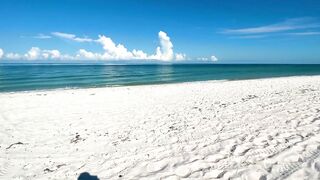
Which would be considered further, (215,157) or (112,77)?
(112,77)

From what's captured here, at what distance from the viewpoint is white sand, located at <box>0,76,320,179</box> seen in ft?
17.3

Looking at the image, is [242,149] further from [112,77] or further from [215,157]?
[112,77]

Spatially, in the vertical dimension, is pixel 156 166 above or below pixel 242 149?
below

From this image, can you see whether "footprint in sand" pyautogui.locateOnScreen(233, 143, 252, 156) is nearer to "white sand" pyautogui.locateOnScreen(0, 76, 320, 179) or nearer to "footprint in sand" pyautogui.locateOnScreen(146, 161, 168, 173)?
"white sand" pyautogui.locateOnScreen(0, 76, 320, 179)

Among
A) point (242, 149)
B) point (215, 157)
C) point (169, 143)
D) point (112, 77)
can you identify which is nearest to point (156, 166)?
point (215, 157)

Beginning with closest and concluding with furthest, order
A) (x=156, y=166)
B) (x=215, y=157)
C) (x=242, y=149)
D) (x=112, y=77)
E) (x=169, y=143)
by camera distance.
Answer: (x=156, y=166)
(x=215, y=157)
(x=242, y=149)
(x=169, y=143)
(x=112, y=77)

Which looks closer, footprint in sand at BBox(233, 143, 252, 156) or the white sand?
the white sand

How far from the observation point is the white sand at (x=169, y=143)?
528 cm

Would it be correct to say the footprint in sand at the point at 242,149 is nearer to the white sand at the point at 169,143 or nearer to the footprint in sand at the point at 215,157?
the white sand at the point at 169,143

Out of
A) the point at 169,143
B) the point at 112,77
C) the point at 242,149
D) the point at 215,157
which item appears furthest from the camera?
the point at 112,77

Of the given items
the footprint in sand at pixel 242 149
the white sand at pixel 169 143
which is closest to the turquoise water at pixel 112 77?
the white sand at pixel 169 143

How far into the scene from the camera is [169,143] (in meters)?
7.04

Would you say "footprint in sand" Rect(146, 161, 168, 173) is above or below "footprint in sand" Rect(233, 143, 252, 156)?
below

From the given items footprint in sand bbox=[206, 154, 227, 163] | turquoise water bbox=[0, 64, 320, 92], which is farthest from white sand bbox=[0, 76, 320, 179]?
turquoise water bbox=[0, 64, 320, 92]
